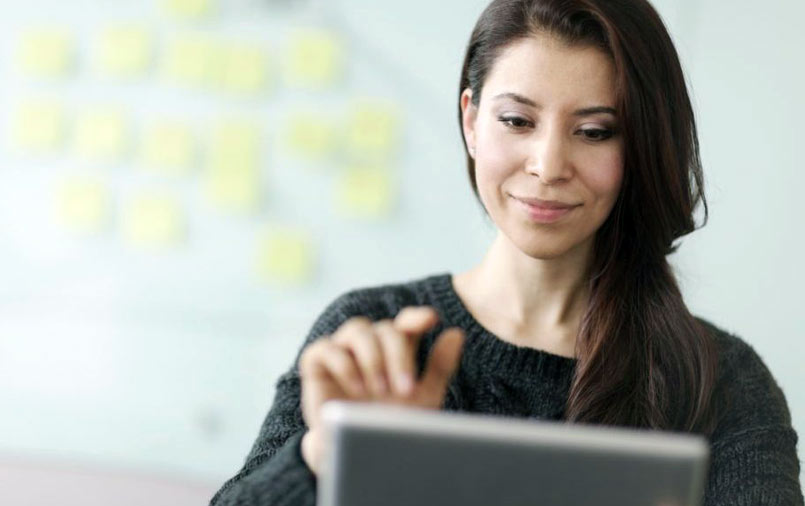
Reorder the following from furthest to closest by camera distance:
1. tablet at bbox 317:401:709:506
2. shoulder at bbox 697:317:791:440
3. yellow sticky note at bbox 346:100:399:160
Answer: yellow sticky note at bbox 346:100:399:160 → shoulder at bbox 697:317:791:440 → tablet at bbox 317:401:709:506

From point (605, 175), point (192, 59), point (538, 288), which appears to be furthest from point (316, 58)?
point (605, 175)

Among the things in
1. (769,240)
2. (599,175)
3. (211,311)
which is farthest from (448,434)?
(211,311)

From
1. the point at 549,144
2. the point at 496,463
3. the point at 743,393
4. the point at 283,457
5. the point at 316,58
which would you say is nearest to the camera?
the point at 496,463

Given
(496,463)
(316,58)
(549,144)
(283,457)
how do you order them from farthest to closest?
(316,58), (549,144), (283,457), (496,463)

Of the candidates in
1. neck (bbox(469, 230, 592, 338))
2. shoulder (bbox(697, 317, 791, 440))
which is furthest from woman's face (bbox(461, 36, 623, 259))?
shoulder (bbox(697, 317, 791, 440))

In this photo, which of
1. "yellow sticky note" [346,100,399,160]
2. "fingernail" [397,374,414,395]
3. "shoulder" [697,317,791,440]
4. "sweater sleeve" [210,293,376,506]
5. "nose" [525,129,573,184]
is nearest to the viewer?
"fingernail" [397,374,414,395]

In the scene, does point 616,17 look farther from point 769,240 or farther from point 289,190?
point 289,190

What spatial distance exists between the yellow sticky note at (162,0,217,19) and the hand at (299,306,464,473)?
4.51ft

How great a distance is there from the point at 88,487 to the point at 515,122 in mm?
1327

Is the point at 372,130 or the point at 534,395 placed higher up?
the point at 372,130

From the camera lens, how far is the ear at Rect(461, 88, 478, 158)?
1274 millimetres

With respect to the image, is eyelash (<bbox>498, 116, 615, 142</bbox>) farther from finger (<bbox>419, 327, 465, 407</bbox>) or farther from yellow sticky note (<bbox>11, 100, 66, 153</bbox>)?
yellow sticky note (<bbox>11, 100, 66, 153</bbox>)

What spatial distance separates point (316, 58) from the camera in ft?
6.42

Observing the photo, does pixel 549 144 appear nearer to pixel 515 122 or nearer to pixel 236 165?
pixel 515 122
